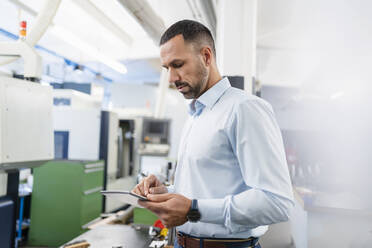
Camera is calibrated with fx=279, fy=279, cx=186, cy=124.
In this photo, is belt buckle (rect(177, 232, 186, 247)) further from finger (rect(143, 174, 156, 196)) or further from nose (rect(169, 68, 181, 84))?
nose (rect(169, 68, 181, 84))

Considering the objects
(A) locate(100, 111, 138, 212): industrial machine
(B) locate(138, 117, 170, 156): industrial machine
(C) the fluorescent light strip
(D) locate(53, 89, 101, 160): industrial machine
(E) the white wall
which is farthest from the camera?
(E) the white wall

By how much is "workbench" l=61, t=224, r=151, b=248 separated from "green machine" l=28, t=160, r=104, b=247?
157 cm

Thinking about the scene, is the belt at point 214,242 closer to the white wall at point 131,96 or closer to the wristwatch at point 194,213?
the wristwatch at point 194,213

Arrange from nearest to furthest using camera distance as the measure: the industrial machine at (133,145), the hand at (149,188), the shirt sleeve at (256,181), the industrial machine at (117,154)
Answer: the shirt sleeve at (256,181) → the hand at (149,188) → the industrial machine at (117,154) → the industrial machine at (133,145)

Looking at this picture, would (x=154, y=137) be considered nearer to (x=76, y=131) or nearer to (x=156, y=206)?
(x=76, y=131)

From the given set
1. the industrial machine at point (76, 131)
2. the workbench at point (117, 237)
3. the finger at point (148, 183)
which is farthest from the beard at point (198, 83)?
the industrial machine at point (76, 131)

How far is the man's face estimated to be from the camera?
0.93 meters

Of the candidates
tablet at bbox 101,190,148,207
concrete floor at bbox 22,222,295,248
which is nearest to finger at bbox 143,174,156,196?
tablet at bbox 101,190,148,207

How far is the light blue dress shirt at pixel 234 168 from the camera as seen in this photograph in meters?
0.76

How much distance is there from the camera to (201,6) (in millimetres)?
2686

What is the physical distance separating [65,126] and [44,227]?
125cm

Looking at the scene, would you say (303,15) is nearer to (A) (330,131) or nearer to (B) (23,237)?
(A) (330,131)

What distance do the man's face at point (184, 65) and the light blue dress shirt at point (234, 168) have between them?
0.21ft

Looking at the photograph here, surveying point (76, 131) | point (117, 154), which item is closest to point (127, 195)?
point (76, 131)
